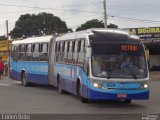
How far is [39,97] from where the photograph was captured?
74.7ft

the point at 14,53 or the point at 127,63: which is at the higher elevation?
the point at 127,63

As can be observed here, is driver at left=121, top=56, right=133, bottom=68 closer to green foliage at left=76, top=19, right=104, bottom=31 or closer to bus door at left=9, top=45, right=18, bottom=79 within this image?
bus door at left=9, top=45, right=18, bottom=79

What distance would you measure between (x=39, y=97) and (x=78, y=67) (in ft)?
11.0

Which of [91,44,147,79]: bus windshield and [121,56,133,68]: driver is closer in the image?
[91,44,147,79]: bus windshield

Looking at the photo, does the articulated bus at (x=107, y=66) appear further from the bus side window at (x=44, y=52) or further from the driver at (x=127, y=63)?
the bus side window at (x=44, y=52)

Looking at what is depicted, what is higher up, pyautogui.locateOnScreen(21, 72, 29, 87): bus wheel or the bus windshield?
the bus windshield

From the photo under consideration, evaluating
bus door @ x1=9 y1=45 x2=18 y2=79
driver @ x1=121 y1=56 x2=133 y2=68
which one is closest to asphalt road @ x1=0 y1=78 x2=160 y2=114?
driver @ x1=121 y1=56 x2=133 y2=68

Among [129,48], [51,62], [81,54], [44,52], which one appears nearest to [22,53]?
[44,52]

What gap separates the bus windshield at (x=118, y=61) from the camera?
707 inches

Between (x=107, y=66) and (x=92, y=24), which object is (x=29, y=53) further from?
(x=92, y=24)

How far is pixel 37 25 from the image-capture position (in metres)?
95.0

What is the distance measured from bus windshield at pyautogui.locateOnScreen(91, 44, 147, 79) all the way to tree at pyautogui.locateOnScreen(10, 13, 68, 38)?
74.7m

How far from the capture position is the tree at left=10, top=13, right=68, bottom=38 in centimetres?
9444

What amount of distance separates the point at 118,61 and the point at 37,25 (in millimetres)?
77625
